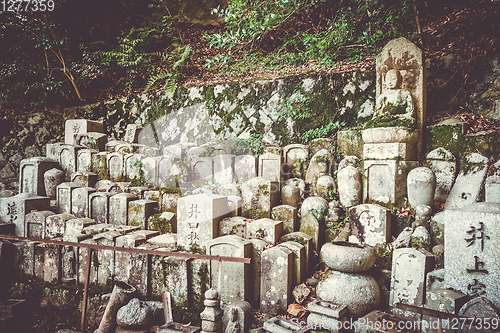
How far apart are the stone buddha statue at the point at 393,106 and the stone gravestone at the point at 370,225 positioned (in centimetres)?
159

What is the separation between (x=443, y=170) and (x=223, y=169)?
420cm

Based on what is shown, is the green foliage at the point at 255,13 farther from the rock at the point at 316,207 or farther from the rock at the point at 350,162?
the rock at the point at 316,207

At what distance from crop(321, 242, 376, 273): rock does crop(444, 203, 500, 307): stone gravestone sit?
82cm

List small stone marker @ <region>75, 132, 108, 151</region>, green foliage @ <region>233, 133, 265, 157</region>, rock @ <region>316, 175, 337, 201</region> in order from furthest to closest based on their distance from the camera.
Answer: small stone marker @ <region>75, 132, 108, 151</region> < green foliage @ <region>233, 133, 265, 157</region> < rock @ <region>316, 175, 337, 201</region>

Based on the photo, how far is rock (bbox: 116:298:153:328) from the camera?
398cm

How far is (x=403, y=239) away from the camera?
4.02m

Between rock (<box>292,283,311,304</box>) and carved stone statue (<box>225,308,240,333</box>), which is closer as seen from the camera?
carved stone statue (<box>225,308,240,333</box>)

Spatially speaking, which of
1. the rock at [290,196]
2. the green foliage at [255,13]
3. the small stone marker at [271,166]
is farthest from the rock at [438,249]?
the green foliage at [255,13]

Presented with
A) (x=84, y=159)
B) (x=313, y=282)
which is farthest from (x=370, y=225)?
(x=84, y=159)

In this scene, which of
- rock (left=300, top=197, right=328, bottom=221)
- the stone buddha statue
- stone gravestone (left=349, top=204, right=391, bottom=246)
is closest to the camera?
stone gravestone (left=349, top=204, right=391, bottom=246)

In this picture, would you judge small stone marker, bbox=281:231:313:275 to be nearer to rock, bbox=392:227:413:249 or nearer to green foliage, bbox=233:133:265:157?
rock, bbox=392:227:413:249

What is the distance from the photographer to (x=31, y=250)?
5.32 meters

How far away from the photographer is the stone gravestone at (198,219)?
4.66 metres

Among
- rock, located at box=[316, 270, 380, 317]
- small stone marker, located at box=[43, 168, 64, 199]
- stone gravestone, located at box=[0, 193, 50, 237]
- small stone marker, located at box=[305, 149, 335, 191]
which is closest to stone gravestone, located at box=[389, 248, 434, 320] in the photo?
rock, located at box=[316, 270, 380, 317]
